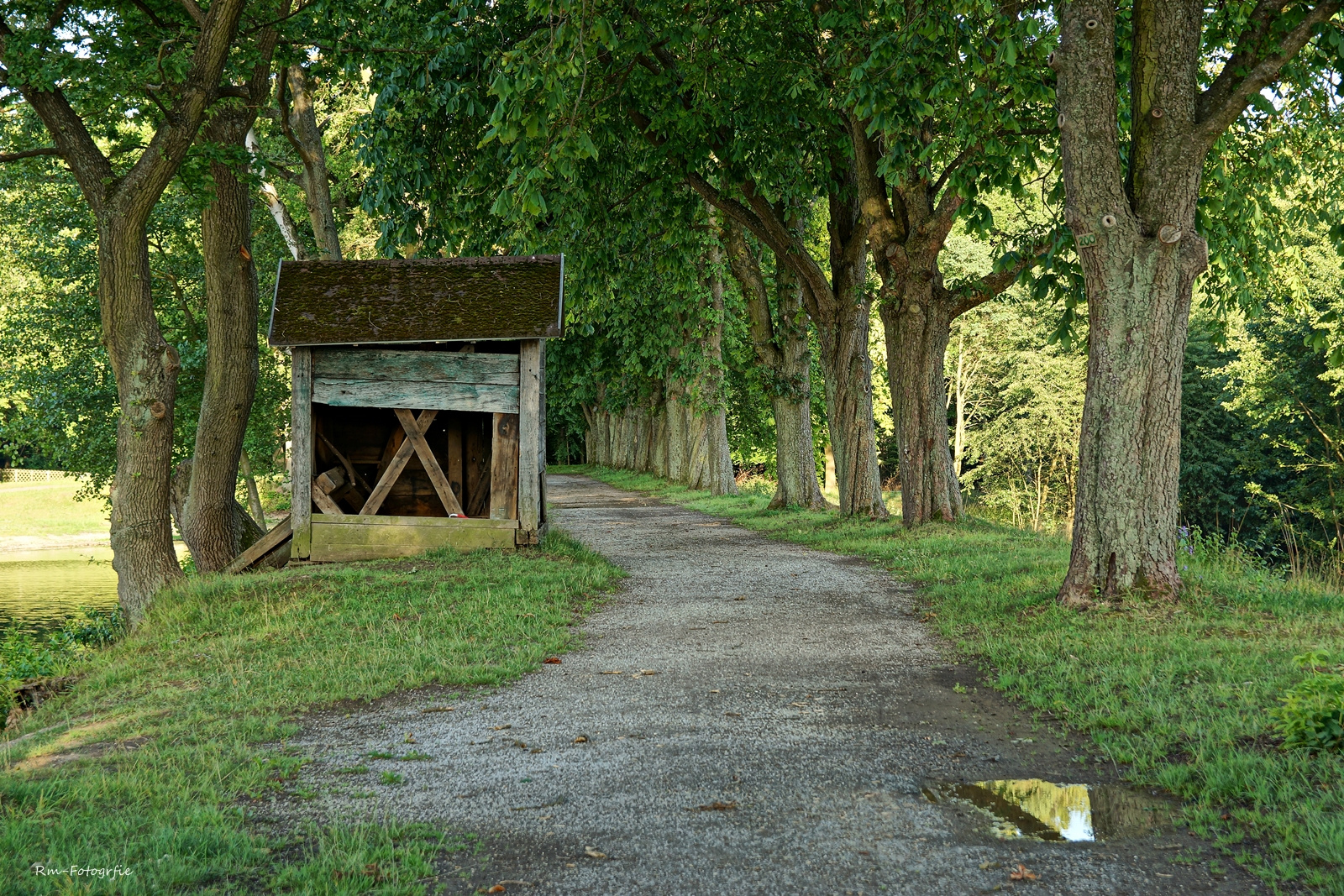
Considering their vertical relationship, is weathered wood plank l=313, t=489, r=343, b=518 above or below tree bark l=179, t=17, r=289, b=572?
below

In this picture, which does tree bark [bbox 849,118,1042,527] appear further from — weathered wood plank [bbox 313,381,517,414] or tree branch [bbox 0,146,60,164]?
tree branch [bbox 0,146,60,164]

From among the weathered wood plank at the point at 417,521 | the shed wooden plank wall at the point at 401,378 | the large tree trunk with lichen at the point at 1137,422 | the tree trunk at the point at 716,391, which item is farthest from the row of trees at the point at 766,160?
the tree trunk at the point at 716,391

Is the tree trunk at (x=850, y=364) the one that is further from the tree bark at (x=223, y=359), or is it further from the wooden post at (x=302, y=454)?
the tree bark at (x=223, y=359)

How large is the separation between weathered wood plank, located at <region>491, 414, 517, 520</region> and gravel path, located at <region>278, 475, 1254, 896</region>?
14.5 feet

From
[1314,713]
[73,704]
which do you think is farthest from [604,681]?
[1314,713]

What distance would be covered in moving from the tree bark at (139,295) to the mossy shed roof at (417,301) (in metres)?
1.54

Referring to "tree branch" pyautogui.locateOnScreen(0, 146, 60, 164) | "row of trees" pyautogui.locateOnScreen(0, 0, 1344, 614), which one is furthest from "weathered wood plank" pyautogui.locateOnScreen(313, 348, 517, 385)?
→ "tree branch" pyautogui.locateOnScreen(0, 146, 60, 164)

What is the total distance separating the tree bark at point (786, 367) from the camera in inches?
800

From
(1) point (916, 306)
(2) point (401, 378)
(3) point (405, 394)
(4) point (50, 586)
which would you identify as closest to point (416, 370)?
(2) point (401, 378)

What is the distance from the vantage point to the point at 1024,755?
5.37 meters

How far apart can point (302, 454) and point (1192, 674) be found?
10336 mm

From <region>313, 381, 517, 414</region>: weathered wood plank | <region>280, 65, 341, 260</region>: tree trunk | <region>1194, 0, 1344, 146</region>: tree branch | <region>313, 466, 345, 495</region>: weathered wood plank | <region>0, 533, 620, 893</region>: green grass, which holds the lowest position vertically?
<region>0, 533, 620, 893</region>: green grass

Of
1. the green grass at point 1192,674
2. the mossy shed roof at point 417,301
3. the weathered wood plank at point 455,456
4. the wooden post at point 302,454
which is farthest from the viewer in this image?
the weathered wood plank at point 455,456

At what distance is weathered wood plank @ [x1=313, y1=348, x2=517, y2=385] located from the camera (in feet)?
42.1
